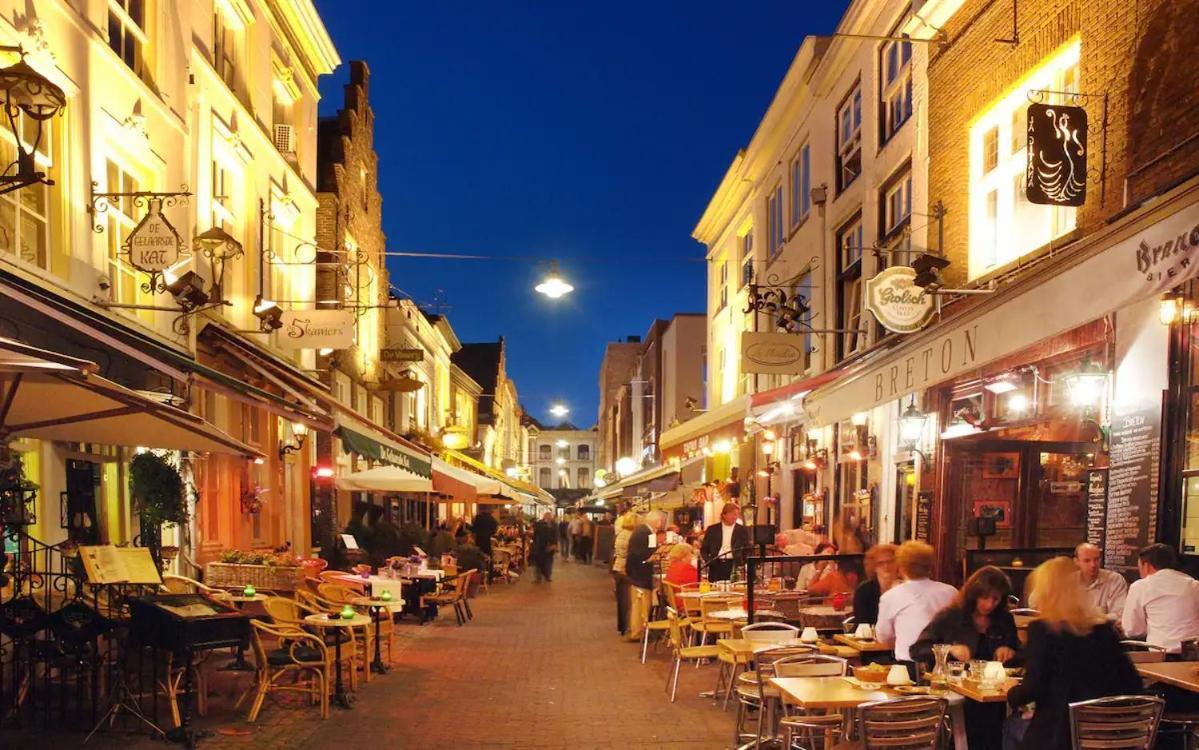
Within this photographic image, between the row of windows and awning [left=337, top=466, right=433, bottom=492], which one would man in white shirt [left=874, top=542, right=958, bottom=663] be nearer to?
awning [left=337, top=466, right=433, bottom=492]

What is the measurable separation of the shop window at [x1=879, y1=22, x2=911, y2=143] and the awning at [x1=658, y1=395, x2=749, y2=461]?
181 inches

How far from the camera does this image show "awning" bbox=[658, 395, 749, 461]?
A: 16.3 meters

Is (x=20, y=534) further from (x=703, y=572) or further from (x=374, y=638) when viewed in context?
(x=703, y=572)

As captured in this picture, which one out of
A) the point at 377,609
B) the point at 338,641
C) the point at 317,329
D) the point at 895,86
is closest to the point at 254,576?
the point at 377,609

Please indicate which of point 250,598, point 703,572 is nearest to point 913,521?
point 703,572

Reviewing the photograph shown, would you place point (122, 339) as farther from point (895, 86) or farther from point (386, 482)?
point (895, 86)

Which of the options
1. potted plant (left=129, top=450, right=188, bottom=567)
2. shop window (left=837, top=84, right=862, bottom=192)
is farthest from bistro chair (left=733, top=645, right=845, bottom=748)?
shop window (left=837, top=84, right=862, bottom=192)

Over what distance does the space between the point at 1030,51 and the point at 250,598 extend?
31.7 feet

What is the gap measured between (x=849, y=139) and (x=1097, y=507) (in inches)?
389

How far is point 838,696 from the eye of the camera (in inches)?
244

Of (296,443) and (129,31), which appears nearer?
(129,31)

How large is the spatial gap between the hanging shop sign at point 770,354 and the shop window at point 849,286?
0.85 m

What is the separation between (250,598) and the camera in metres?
10.4

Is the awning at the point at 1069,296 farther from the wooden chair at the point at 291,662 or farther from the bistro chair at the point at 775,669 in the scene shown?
the wooden chair at the point at 291,662
